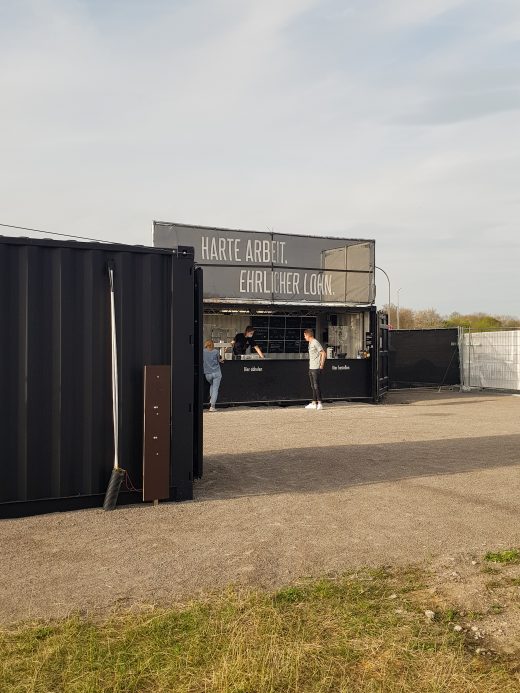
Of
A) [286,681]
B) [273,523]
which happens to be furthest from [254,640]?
[273,523]

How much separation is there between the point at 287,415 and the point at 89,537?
9948 mm

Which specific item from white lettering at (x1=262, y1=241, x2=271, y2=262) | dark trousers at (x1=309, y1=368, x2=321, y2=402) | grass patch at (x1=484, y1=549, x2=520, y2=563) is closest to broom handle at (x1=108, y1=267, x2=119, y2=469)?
grass patch at (x1=484, y1=549, x2=520, y2=563)

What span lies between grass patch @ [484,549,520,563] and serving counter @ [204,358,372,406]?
12434 millimetres

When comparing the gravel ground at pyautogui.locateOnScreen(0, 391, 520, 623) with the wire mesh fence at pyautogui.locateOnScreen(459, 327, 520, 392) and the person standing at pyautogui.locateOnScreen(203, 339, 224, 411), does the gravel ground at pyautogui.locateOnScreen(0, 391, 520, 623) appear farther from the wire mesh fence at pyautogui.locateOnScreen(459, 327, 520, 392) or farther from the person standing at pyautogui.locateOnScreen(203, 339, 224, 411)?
the wire mesh fence at pyautogui.locateOnScreen(459, 327, 520, 392)

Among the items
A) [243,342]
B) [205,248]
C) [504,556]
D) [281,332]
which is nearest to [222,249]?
[205,248]

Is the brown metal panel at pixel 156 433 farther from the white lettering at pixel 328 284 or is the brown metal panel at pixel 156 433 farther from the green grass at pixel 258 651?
the white lettering at pixel 328 284

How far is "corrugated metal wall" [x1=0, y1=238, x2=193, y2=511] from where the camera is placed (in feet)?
22.6

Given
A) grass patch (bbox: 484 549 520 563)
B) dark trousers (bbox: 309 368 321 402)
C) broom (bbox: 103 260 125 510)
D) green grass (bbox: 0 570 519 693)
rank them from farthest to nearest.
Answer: dark trousers (bbox: 309 368 321 402) → broom (bbox: 103 260 125 510) → grass patch (bbox: 484 549 520 563) → green grass (bbox: 0 570 519 693)

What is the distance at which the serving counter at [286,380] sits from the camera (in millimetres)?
17938

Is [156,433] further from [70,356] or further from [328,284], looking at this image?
[328,284]

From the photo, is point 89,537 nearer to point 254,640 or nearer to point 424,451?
point 254,640

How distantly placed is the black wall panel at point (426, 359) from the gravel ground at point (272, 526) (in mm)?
12973

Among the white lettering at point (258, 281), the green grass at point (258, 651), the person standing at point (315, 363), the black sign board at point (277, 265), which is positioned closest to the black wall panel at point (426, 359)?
the black sign board at point (277, 265)

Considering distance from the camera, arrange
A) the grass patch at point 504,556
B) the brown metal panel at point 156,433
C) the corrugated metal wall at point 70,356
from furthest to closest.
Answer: the brown metal panel at point 156,433 < the corrugated metal wall at point 70,356 < the grass patch at point 504,556
